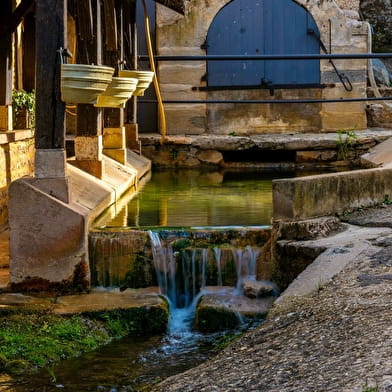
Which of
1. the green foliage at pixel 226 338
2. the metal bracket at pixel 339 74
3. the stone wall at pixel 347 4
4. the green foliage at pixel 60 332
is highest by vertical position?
the stone wall at pixel 347 4

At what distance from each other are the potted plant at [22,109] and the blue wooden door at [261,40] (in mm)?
5540

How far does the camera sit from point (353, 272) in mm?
5871

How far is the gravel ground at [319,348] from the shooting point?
13.0 ft

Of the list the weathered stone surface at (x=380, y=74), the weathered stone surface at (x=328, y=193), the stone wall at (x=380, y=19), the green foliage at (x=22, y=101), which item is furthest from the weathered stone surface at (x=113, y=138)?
the stone wall at (x=380, y=19)

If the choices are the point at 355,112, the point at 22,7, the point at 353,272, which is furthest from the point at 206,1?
the point at 353,272

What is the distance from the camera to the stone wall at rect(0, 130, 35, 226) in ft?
29.4

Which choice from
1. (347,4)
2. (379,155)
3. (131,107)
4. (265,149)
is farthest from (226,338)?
(347,4)

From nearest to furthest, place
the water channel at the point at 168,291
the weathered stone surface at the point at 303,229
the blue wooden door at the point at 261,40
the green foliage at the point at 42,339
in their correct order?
the water channel at the point at 168,291 → the green foliage at the point at 42,339 → the weathered stone surface at the point at 303,229 → the blue wooden door at the point at 261,40

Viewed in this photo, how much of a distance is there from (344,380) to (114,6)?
334 inches

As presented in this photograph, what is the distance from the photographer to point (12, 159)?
9461 millimetres

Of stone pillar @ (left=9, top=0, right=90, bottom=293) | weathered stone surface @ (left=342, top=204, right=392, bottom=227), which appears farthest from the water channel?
weathered stone surface @ (left=342, top=204, right=392, bottom=227)

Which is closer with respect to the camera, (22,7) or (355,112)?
(22,7)

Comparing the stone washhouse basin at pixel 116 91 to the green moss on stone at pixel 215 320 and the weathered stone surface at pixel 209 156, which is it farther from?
the weathered stone surface at pixel 209 156

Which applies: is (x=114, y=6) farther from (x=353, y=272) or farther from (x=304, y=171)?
(x=353, y=272)
